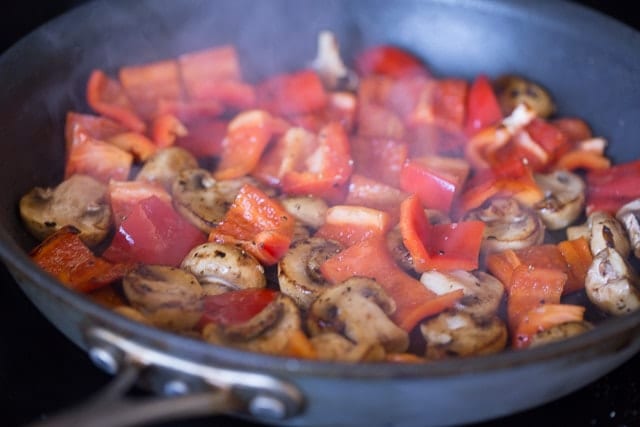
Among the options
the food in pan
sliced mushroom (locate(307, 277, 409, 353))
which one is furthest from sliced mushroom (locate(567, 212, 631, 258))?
sliced mushroom (locate(307, 277, 409, 353))

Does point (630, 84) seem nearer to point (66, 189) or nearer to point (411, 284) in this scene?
point (411, 284)

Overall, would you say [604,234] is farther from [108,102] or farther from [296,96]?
[108,102]

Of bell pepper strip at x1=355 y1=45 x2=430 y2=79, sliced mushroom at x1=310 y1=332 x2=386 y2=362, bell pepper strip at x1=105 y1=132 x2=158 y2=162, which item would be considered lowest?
sliced mushroom at x1=310 y1=332 x2=386 y2=362

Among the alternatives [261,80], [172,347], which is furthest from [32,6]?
[172,347]

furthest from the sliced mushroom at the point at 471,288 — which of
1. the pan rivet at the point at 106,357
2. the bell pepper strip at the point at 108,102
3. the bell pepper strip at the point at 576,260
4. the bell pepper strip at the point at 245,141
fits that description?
the bell pepper strip at the point at 108,102

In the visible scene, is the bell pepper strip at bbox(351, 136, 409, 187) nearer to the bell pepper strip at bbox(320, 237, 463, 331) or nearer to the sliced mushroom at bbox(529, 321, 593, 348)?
the bell pepper strip at bbox(320, 237, 463, 331)

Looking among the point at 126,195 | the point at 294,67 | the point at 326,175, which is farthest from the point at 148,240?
the point at 294,67
